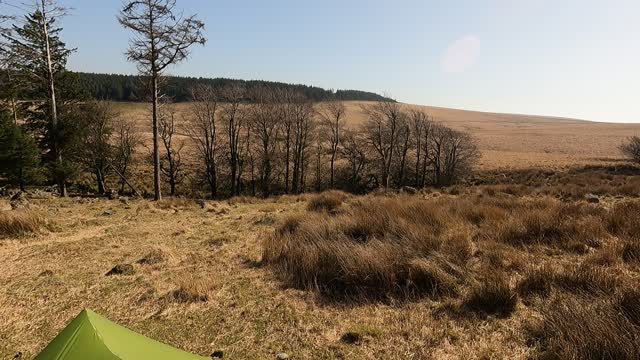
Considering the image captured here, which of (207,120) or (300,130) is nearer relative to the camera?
(207,120)

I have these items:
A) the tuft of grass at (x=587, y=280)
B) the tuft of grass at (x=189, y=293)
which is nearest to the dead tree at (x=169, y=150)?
the tuft of grass at (x=189, y=293)

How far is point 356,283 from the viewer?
6766mm

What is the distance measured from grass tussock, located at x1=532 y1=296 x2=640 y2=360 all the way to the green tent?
3.65 meters

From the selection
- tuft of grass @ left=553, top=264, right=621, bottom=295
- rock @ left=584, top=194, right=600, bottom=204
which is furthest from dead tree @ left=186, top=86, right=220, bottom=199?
tuft of grass @ left=553, top=264, right=621, bottom=295

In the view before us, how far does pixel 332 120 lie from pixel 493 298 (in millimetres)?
42775

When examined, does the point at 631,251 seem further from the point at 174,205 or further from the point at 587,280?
the point at 174,205

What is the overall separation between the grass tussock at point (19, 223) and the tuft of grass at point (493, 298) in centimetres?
1062

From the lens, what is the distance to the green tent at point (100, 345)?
3.18m

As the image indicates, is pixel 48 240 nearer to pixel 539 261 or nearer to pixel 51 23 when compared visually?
pixel 539 261

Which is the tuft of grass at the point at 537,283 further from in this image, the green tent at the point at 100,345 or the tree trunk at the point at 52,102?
the tree trunk at the point at 52,102

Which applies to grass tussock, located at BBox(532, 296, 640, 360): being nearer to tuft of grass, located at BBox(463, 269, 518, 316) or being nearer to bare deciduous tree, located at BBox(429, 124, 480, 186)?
tuft of grass, located at BBox(463, 269, 518, 316)

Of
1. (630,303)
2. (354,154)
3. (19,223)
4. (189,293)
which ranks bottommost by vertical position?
(354,154)

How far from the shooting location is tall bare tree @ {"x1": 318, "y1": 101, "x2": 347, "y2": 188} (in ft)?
149

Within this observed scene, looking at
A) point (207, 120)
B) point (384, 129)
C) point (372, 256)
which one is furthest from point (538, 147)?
point (372, 256)
